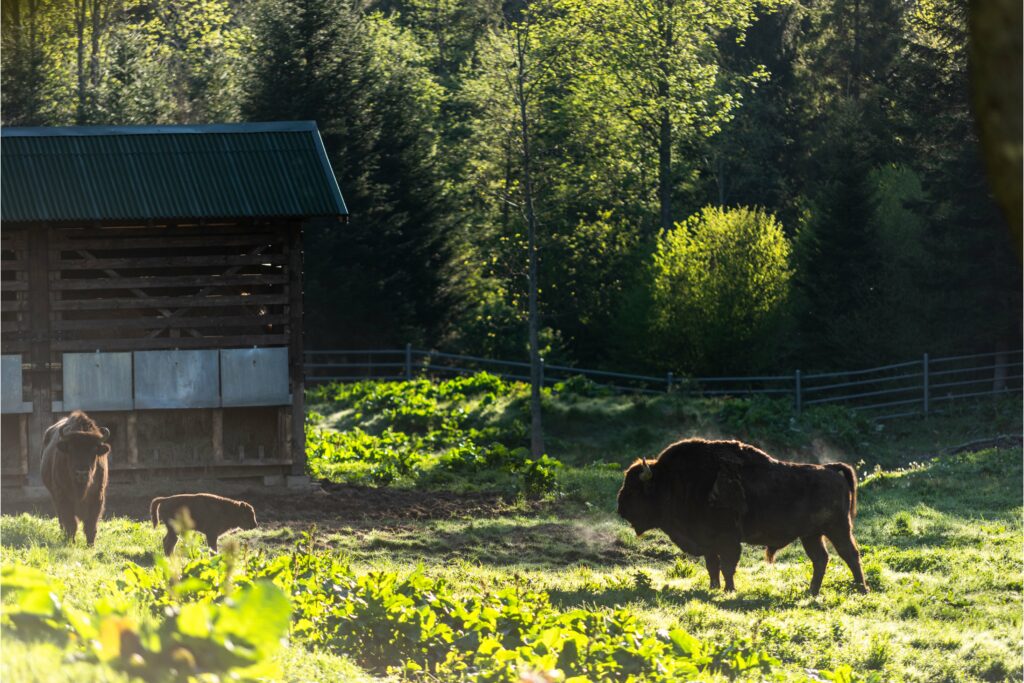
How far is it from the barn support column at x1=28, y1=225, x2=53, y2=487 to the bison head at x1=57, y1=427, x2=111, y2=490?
16.2ft

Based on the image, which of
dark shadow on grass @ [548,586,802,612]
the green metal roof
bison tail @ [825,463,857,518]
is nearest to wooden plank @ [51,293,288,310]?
the green metal roof

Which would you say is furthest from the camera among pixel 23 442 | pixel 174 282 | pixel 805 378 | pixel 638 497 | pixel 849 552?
pixel 805 378

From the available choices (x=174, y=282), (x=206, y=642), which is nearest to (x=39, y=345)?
(x=174, y=282)

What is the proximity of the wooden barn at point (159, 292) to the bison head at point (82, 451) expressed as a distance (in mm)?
4948

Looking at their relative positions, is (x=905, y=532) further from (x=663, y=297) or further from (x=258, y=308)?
(x=663, y=297)

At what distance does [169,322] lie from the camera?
59.0 feet

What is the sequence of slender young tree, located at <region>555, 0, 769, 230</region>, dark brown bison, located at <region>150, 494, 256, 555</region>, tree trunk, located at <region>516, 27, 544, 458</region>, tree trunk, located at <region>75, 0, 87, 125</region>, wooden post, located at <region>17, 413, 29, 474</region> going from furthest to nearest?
tree trunk, located at <region>75, 0, 87, 125</region> → slender young tree, located at <region>555, 0, 769, 230</region> → tree trunk, located at <region>516, 27, 544, 458</region> → wooden post, located at <region>17, 413, 29, 474</region> → dark brown bison, located at <region>150, 494, 256, 555</region>

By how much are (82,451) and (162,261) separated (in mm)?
5642

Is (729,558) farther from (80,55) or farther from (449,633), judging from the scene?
(80,55)

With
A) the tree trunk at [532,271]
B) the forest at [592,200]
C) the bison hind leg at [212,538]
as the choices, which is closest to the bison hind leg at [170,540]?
the bison hind leg at [212,538]

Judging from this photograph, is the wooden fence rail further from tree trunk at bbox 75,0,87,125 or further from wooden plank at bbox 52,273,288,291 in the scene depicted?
wooden plank at bbox 52,273,288,291

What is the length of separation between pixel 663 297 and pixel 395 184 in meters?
8.55

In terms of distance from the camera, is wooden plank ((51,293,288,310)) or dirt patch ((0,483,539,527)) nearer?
dirt patch ((0,483,539,527))

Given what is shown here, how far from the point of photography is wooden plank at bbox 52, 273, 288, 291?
1772 centimetres
